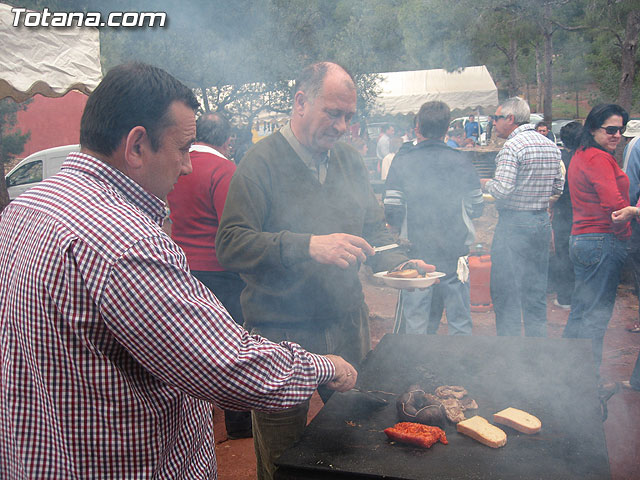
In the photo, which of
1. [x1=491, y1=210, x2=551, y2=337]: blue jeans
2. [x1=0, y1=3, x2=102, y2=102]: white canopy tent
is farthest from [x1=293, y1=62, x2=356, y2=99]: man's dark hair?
[x1=0, y1=3, x2=102, y2=102]: white canopy tent

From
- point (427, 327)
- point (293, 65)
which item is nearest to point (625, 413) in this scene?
point (427, 327)

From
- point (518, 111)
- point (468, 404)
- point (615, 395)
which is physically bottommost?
point (615, 395)

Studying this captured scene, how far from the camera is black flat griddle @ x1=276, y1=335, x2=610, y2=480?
64.1 inches

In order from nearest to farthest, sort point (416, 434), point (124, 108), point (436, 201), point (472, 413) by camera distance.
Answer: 1. point (124, 108)
2. point (416, 434)
3. point (472, 413)
4. point (436, 201)

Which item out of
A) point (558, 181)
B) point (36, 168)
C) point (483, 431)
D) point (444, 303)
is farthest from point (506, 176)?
point (36, 168)

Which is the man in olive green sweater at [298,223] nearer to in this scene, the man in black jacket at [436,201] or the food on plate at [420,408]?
the food on plate at [420,408]

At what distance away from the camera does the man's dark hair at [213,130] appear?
3.79 metres

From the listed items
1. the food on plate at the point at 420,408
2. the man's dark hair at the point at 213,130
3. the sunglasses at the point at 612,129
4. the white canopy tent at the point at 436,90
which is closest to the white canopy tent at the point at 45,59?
the man's dark hair at the point at 213,130

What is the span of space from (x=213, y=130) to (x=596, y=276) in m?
3.27

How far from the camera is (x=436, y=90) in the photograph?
14453mm

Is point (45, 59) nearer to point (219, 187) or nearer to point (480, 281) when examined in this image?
point (219, 187)

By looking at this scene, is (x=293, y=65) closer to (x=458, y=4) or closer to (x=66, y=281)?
(x=458, y=4)

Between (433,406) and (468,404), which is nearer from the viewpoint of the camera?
(433,406)

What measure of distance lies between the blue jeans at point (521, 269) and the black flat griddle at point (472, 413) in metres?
1.94
